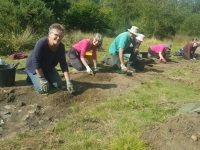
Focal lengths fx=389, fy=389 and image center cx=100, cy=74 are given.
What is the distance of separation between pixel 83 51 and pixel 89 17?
68.0 ft

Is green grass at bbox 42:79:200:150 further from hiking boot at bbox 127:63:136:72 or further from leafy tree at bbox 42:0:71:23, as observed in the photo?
leafy tree at bbox 42:0:71:23

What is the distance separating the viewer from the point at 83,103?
23.0ft

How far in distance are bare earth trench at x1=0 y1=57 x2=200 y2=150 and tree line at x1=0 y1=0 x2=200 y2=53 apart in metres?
5.45

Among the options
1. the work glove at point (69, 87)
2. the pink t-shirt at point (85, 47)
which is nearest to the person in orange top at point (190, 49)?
the pink t-shirt at point (85, 47)

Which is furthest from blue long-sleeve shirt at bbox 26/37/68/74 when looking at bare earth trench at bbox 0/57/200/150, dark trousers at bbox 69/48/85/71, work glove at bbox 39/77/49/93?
dark trousers at bbox 69/48/85/71

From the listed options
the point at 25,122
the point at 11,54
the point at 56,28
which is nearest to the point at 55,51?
the point at 56,28

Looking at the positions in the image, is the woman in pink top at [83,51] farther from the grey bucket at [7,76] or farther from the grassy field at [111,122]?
the grey bucket at [7,76]

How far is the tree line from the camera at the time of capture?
14.7 metres

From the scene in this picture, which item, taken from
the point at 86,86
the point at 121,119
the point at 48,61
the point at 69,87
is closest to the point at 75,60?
the point at 86,86

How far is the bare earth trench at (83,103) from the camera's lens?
5148mm

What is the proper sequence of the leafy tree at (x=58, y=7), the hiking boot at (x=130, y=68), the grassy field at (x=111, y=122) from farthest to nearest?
the leafy tree at (x=58, y=7)
the hiking boot at (x=130, y=68)
the grassy field at (x=111, y=122)

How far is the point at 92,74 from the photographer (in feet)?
30.1

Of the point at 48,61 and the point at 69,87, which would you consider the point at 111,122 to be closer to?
the point at 69,87

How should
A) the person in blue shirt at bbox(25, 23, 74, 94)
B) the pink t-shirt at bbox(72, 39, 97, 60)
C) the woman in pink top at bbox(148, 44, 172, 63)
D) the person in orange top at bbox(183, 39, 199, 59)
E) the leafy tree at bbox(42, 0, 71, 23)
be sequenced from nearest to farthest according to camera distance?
1. the person in blue shirt at bbox(25, 23, 74, 94)
2. the pink t-shirt at bbox(72, 39, 97, 60)
3. the woman in pink top at bbox(148, 44, 172, 63)
4. the person in orange top at bbox(183, 39, 199, 59)
5. the leafy tree at bbox(42, 0, 71, 23)
